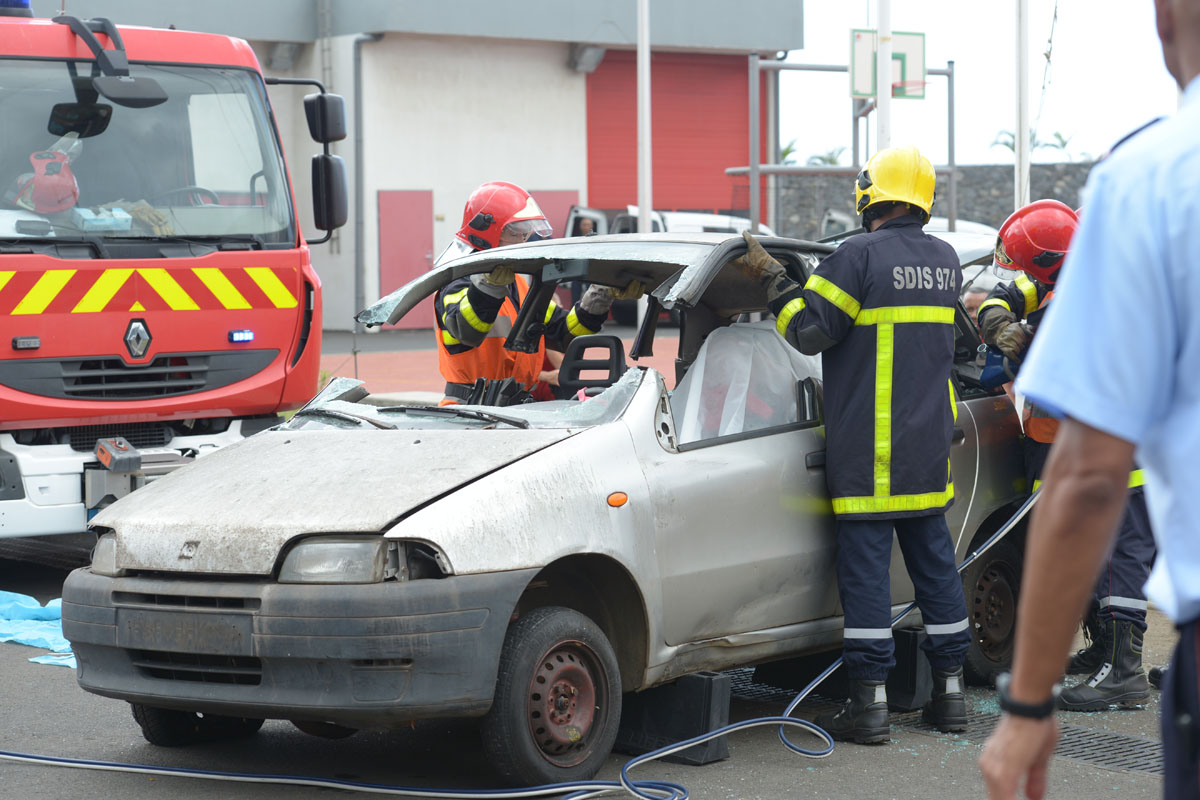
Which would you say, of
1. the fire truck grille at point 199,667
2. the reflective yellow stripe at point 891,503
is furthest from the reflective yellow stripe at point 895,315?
the fire truck grille at point 199,667

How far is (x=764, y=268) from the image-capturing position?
540 centimetres

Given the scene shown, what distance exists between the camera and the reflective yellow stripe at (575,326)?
659cm

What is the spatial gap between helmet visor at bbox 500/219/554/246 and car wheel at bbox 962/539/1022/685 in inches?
93.3

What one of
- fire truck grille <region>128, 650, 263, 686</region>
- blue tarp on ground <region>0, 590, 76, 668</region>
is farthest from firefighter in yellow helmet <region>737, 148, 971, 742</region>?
blue tarp on ground <region>0, 590, 76, 668</region>

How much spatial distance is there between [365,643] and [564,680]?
0.68m

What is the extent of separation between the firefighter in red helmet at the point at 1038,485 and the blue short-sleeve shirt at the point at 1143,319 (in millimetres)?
4107

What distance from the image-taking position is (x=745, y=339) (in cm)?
561

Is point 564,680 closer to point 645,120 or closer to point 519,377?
point 519,377

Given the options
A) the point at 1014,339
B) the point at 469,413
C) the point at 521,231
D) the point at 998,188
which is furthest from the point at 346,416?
the point at 998,188

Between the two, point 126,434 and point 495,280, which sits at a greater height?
point 495,280

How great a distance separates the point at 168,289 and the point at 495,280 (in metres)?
2.63

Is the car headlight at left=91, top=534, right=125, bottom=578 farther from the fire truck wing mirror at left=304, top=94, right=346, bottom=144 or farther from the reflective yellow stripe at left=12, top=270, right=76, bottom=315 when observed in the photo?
the fire truck wing mirror at left=304, top=94, right=346, bottom=144

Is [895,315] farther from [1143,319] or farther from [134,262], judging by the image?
[134,262]

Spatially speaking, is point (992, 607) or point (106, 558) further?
point (992, 607)
